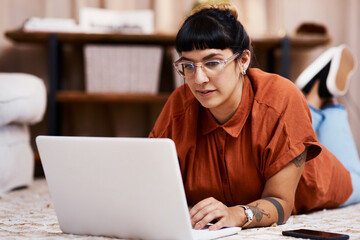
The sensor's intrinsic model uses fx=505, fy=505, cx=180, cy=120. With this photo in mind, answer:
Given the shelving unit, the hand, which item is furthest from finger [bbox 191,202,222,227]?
the shelving unit

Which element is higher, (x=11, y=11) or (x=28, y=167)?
(x=11, y=11)

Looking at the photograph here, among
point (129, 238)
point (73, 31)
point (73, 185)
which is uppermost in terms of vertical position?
point (73, 31)

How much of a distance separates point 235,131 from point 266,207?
0.21 meters

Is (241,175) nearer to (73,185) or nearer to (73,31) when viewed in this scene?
(73,185)

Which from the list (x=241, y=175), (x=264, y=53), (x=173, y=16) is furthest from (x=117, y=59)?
(x=241, y=175)

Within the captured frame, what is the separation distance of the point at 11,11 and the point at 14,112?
1.04m

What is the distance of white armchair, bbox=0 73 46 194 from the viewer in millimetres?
1781

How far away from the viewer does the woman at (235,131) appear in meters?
1.16

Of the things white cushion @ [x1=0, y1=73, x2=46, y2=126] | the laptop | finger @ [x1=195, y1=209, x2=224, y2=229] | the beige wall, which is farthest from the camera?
the beige wall

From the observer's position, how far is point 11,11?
104 inches

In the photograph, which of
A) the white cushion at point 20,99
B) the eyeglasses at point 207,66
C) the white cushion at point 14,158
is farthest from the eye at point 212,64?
the white cushion at point 14,158

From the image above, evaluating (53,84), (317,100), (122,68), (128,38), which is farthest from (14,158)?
(317,100)

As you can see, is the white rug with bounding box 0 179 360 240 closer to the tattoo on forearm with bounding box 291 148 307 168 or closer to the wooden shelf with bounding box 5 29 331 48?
the tattoo on forearm with bounding box 291 148 307 168

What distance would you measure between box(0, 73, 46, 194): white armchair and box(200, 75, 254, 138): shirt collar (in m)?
0.80
